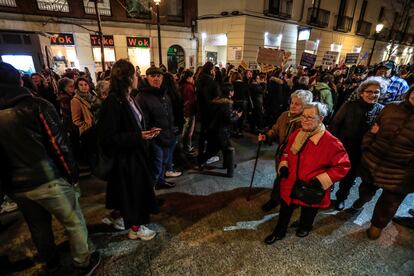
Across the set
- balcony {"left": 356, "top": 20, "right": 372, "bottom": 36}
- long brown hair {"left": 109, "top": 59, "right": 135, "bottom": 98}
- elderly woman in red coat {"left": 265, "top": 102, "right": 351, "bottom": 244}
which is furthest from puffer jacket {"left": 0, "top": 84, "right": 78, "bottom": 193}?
balcony {"left": 356, "top": 20, "right": 372, "bottom": 36}

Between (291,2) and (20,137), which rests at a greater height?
(291,2)

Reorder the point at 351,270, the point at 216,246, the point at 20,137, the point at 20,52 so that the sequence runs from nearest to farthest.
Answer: the point at 20,137 → the point at 351,270 → the point at 216,246 → the point at 20,52

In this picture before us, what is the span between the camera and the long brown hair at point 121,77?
6.96 feet

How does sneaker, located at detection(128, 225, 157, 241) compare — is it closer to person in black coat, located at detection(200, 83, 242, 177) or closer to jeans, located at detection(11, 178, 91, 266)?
jeans, located at detection(11, 178, 91, 266)

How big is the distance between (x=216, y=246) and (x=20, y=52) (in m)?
15.2

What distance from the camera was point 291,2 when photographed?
1565cm

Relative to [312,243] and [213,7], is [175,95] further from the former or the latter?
[213,7]

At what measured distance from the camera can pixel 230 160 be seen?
4.28m

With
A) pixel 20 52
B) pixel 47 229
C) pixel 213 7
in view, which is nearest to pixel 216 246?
pixel 47 229

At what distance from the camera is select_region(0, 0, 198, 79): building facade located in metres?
11.8

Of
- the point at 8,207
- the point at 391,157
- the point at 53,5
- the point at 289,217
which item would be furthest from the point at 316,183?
the point at 53,5

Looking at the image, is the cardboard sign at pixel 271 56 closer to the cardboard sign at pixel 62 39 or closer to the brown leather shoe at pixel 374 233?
the brown leather shoe at pixel 374 233

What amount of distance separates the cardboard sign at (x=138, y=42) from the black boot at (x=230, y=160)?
14.0 metres

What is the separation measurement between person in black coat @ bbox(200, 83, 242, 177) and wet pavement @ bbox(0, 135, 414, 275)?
0.90 metres
